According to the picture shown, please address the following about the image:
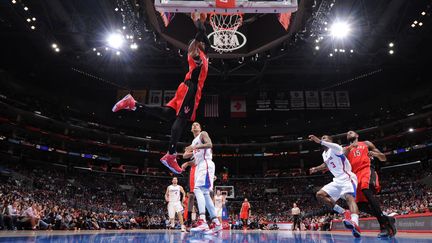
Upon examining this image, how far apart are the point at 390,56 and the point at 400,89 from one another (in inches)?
406

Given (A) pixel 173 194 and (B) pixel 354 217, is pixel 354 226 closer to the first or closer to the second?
(B) pixel 354 217

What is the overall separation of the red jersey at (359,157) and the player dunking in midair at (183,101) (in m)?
3.58

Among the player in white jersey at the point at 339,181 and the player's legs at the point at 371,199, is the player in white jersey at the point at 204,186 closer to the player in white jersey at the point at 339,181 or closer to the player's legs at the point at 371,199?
the player in white jersey at the point at 339,181

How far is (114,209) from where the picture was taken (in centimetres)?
2806

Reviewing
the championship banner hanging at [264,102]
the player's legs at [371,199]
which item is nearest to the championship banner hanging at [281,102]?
the championship banner hanging at [264,102]

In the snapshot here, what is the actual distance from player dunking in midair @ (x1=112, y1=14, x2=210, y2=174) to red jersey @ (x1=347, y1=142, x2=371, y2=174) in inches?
141

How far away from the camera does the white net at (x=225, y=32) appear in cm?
1173

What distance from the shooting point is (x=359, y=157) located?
663 cm

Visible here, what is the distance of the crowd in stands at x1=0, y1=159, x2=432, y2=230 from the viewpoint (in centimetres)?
1867

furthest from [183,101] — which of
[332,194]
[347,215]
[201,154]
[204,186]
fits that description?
[347,215]

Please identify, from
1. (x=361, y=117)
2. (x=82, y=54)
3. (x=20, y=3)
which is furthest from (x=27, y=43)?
(x=361, y=117)

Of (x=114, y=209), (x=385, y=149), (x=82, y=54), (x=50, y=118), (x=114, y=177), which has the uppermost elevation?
(x=82, y=54)

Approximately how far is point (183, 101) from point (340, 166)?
11.1 ft

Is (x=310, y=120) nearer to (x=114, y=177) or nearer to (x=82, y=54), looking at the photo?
(x=114, y=177)
